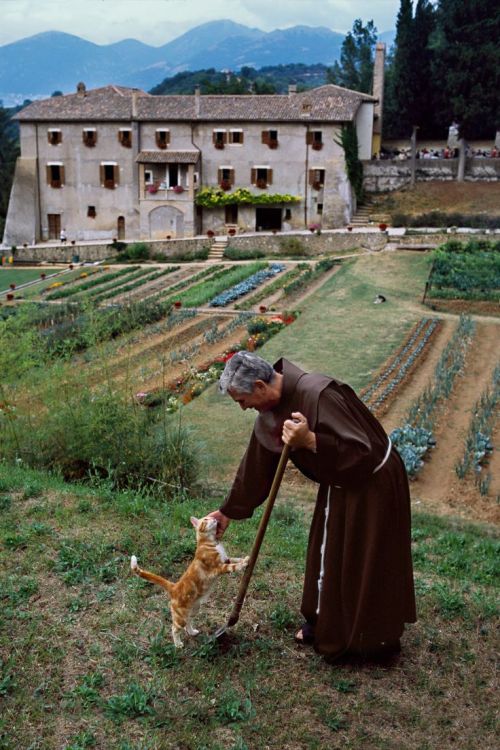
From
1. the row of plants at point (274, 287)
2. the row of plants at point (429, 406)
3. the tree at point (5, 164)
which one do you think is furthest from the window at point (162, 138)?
the row of plants at point (429, 406)

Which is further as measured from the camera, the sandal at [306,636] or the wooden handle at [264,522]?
the sandal at [306,636]

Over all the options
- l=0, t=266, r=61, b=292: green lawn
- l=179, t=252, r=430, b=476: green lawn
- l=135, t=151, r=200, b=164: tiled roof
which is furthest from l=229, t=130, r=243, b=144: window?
l=179, t=252, r=430, b=476: green lawn

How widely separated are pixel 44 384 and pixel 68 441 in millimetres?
1154

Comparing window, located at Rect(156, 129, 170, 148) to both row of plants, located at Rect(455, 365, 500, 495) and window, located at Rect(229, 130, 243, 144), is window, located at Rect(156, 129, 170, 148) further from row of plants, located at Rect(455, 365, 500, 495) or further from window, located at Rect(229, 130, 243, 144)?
row of plants, located at Rect(455, 365, 500, 495)

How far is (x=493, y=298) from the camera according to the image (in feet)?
75.8

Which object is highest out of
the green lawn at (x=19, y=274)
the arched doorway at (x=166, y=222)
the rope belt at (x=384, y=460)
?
the arched doorway at (x=166, y=222)

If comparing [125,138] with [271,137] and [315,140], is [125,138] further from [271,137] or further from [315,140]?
[315,140]

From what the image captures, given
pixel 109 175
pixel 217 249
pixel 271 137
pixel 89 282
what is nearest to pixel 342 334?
pixel 89 282

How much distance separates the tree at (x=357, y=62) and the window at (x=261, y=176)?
627 inches

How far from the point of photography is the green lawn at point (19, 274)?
3253 centimetres

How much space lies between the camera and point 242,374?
4539 mm

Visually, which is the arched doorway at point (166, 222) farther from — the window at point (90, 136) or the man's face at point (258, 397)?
the man's face at point (258, 397)

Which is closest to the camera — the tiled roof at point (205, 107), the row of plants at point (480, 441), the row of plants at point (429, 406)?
the row of plants at point (480, 441)

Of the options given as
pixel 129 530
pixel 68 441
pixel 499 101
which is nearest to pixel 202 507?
pixel 129 530
